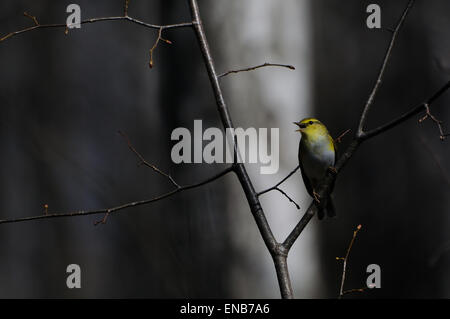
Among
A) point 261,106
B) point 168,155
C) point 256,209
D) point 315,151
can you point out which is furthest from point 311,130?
point 168,155

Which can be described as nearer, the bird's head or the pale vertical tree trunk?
the bird's head

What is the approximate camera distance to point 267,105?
99 cm

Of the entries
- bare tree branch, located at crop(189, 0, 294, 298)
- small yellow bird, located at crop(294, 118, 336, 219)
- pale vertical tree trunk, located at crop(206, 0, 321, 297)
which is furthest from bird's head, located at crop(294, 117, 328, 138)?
bare tree branch, located at crop(189, 0, 294, 298)

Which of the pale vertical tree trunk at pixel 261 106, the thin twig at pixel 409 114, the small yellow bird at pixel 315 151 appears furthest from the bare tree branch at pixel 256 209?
the pale vertical tree trunk at pixel 261 106

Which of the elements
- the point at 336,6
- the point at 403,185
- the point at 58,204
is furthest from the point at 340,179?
the point at 58,204

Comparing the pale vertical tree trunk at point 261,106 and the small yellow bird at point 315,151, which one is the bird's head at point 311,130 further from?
the pale vertical tree trunk at point 261,106

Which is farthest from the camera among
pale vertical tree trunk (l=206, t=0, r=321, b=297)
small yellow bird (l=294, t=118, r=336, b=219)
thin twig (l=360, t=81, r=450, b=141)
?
pale vertical tree trunk (l=206, t=0, r=321, b=297)

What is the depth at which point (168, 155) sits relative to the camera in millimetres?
1352

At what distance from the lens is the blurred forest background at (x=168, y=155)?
109 centimetres

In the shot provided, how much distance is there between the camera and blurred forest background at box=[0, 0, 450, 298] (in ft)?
3.58

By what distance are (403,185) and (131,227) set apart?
0.72 m

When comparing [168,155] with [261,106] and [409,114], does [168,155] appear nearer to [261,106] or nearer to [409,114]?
[261,106]

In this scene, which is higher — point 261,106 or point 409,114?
point 261,106

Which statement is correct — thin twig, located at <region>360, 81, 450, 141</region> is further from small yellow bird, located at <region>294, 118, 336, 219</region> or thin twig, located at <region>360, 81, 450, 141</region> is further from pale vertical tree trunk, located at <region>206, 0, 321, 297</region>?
pale vertical tree trunk, located at <region>206, 0, 321, 297</region>
